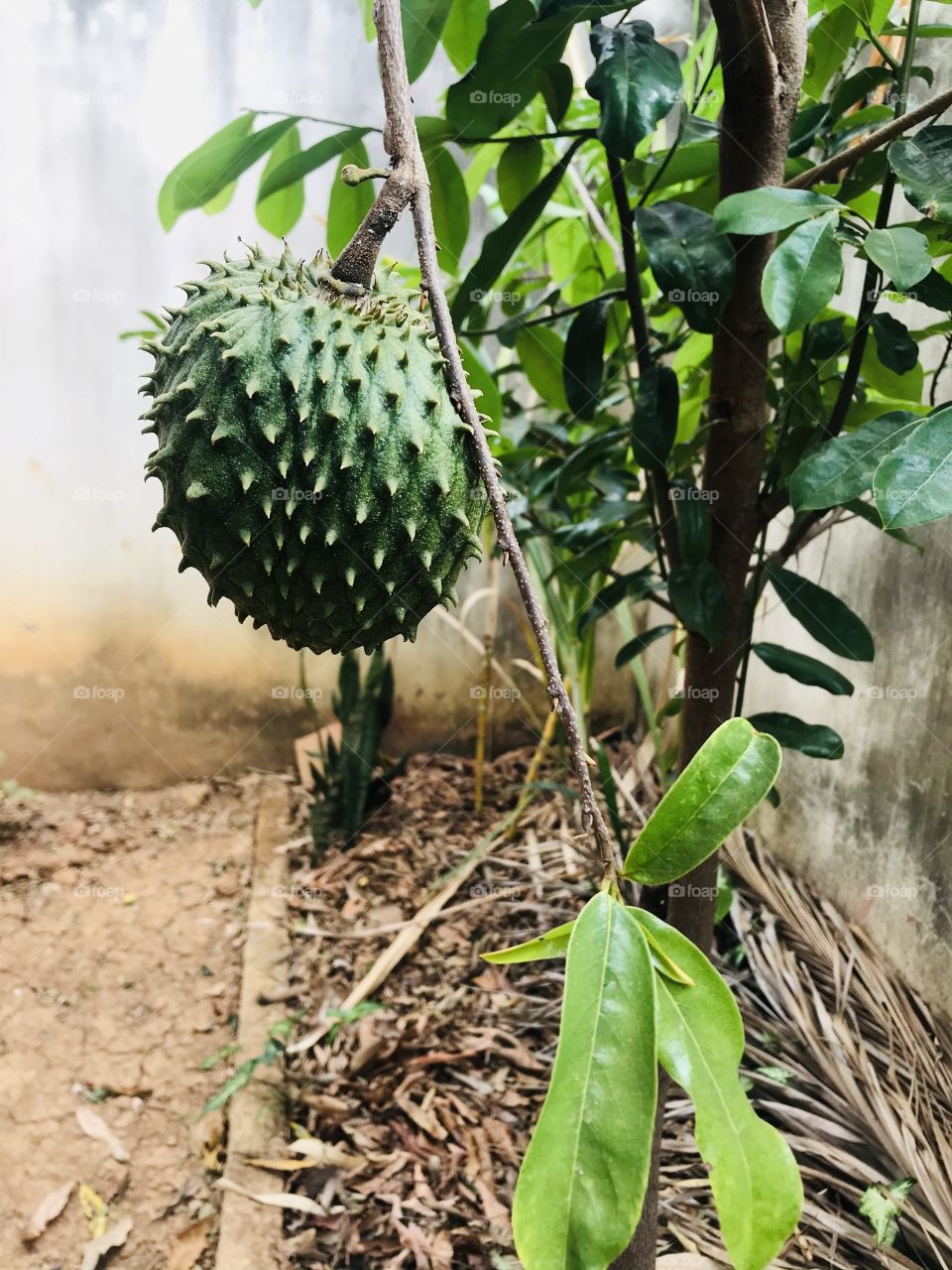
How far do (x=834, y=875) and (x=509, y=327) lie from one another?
138 cm

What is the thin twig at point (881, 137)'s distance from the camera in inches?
32.8

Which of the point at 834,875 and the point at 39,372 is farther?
the point at 39,372

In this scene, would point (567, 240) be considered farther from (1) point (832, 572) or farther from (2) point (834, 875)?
(2) point (834, 875)

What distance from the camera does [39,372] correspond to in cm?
269

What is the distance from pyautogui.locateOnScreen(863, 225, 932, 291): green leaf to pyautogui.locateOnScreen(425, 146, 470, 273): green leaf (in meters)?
0.59

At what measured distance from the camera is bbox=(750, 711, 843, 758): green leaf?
1.26 meters

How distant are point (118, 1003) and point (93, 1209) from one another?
1.84ft

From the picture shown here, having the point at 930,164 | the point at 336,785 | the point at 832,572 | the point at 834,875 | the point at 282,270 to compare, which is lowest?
the point at 336,785

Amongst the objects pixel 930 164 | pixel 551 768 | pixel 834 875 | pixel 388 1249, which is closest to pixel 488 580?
pixel 551 768

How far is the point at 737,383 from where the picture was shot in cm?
110

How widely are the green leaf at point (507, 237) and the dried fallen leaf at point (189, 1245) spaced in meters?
1.63

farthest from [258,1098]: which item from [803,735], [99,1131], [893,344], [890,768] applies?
[893,344]

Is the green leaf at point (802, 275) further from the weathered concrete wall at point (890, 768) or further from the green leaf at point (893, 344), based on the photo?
the weathered concrete wall at point (890, 768)

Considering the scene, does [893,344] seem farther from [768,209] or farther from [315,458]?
[315,458]
